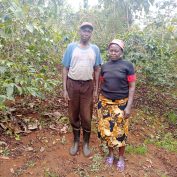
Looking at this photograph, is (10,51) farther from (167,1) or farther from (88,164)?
(167,1)

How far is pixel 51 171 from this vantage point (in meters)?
3.49

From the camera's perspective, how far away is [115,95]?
3318 mm

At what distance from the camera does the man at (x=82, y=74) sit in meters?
3.32

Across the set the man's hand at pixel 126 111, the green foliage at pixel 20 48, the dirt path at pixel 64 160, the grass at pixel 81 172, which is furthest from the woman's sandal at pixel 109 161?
the green foliage at pixel 20 48

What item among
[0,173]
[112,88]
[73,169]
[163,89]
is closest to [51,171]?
[73,169]

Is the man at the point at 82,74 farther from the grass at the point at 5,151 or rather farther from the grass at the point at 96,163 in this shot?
the grass at the point at 5,151

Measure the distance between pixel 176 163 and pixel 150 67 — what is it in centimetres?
233

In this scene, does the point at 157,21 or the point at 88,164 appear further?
the point at 157,21

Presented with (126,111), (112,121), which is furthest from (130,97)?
(112,121)

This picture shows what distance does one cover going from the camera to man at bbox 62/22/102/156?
332 cm

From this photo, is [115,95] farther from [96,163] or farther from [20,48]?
[20,48]

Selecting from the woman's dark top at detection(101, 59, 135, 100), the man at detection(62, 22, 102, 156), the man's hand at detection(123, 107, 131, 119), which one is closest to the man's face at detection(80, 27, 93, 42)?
the man at detection(62, 22, 102, 156)

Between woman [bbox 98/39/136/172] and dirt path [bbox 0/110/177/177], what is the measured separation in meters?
0.40

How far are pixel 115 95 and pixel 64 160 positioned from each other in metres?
1.13
